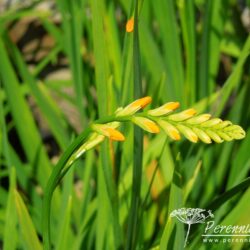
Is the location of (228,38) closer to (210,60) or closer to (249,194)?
(210,60)

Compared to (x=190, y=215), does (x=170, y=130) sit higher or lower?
higher

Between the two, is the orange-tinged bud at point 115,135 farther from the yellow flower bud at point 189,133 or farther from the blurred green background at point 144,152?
the blurred green background at point 144,152

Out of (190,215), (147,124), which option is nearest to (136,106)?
(147,124)

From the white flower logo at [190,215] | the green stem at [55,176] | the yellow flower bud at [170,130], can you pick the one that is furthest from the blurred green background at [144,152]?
the yellow flower bud at [170,130]

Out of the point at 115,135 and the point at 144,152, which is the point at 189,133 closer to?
the point at 115,135

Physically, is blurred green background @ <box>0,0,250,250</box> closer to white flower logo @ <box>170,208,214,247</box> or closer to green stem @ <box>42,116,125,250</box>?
white flower logo @ <box>170,208,214,247</box>

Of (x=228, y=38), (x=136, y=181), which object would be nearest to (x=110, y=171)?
(x=136, y=181)
